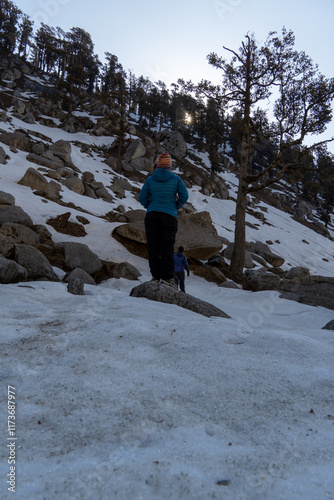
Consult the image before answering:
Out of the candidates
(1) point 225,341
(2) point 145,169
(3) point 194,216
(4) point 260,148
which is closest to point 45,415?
(1) point 225,341

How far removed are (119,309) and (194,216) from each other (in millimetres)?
8280

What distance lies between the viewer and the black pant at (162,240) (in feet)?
15.5

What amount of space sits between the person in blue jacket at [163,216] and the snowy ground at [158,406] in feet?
5.71

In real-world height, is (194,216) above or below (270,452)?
above

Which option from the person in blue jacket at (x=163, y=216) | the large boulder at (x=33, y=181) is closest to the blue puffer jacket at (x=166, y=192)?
the person in blue jacket at (x=163, y=216)

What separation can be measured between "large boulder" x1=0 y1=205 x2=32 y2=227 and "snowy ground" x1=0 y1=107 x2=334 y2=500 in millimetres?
4709

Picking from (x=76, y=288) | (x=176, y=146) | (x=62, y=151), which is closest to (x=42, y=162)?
(x=62, y=151)

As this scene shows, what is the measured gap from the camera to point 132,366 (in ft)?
5.98

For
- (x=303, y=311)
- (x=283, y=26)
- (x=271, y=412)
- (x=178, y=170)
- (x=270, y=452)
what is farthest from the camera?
(x=178, y=170)

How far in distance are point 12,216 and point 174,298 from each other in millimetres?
5324

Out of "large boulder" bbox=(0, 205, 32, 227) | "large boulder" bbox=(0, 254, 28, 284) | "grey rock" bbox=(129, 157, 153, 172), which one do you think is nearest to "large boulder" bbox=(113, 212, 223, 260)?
"large boulder" bbox=(0, 205, 32, 227)

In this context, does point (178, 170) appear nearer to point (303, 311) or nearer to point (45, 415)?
point (303, 311)

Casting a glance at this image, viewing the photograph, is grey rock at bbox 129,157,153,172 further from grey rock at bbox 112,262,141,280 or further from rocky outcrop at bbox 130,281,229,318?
rocky outcrop at bbox 130,281,229,318

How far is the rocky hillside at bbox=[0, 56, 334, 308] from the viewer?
22.0 ft
